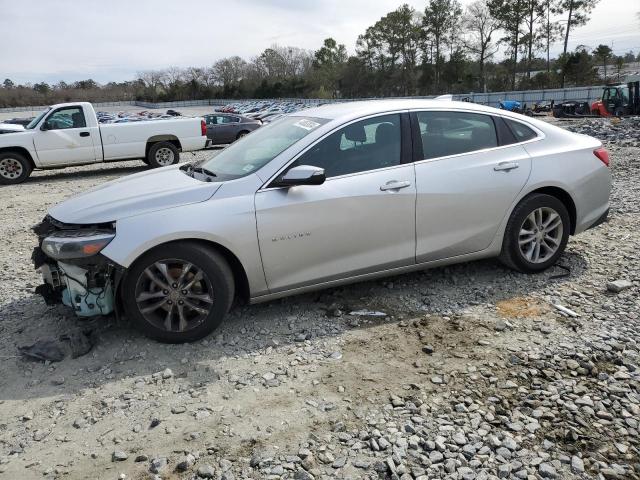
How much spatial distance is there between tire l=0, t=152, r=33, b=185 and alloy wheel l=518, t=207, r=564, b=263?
12266 mm

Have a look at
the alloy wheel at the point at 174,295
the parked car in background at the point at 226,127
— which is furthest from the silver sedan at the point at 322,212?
the parked car in background at the point at 226,127

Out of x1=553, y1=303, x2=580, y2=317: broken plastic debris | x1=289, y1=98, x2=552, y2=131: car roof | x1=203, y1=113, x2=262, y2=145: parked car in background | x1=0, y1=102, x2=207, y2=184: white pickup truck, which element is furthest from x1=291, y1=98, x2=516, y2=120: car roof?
x1=203, y1=113, x2=262, y2=145: parked car in background

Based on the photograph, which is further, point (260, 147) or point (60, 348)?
point (260, 147)

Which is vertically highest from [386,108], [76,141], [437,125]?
[386,108]

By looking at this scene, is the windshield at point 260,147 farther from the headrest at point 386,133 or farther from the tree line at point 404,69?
the tree line at point 404,69

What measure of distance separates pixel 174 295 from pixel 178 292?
0.11 ft

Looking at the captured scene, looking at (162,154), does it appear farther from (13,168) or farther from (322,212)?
(322,212)

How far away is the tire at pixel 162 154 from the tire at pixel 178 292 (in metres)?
11.0

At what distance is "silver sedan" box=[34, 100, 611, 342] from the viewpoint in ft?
11.8

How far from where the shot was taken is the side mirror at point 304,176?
3.70 m

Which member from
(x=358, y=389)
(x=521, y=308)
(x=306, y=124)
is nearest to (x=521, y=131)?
(x=521, y=308)

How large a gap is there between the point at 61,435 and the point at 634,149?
1445 centimetres

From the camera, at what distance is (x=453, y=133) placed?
4445mm

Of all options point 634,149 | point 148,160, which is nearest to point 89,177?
point 148,160
